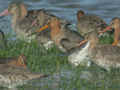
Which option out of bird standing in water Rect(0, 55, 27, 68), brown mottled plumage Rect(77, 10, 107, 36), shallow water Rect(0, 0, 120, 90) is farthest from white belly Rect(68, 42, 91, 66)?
shallow water Rect(0, 0, 120, 90)

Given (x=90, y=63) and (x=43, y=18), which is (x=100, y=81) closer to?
(x=90, y=63)

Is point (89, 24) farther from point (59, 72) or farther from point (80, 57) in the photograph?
point (59, 72)

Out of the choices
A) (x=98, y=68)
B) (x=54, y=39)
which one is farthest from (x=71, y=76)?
(x=54, y=39)

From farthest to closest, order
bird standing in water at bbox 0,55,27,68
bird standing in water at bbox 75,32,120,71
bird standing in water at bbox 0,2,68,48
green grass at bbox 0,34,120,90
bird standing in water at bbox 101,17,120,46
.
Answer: bird standing in water at bbox 0,2,68,48 → bird standing in water at bbox 101,17,120,46 → bird standing in water at bbox 75,32,120,71 → bird standing in water at bbox 0,55,27,68 → green grass at bbox 0,34,120,90

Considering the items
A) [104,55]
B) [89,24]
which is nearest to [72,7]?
[89,24]

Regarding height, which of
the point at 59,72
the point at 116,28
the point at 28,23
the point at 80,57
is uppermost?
the point at 28,23

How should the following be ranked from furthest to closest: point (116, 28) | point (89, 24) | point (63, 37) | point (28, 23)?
point (89, 24), point (28, 23), point (116, 28), point (63, 37)

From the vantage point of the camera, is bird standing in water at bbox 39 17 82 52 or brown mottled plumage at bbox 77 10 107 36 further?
brown mottled plumage at bbox 77 10 107 36

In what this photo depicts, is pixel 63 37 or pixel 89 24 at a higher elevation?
pixel 89 24

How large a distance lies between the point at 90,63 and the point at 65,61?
1.66ft

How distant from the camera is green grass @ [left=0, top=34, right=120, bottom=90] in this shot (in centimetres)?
771

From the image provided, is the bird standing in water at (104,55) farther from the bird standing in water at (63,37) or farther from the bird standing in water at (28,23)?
the bird standing in water at (28,23)

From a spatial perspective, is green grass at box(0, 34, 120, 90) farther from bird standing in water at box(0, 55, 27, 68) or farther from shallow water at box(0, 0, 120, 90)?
shallow water at box(0, 0, 120, 90)

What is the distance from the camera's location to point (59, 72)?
848 centimetres
